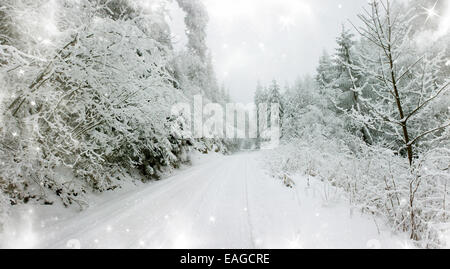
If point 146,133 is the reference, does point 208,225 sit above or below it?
below

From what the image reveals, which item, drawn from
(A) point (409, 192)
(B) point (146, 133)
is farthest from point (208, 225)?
(B) point (146, 133)

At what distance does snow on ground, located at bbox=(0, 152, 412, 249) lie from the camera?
308 centimetres

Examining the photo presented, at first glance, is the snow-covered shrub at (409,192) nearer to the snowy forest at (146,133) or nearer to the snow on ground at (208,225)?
the snowy forest at (146,133)

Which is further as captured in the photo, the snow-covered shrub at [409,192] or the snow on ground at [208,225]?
the snow on ground at [208,225]

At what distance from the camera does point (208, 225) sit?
12.5ft

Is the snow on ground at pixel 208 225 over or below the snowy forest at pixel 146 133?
Answer: below

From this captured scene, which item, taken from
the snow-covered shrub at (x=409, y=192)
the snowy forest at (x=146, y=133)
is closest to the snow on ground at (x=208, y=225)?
the snowy forest at (x=146, y=133)

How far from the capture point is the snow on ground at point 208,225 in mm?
3080

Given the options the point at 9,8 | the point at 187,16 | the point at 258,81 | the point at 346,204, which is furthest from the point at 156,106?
the point at 258,81

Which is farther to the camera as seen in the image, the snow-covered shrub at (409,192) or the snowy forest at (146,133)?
the snowy forest at (146,133)

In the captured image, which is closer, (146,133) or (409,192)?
(409,192)

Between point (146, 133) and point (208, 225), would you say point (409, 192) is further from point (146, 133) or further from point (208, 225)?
point (146, 133)

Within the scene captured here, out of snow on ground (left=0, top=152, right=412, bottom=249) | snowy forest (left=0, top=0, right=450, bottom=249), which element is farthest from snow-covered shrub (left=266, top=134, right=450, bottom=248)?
snow on ground (left=0, top=152, right=412, bottom=249)
